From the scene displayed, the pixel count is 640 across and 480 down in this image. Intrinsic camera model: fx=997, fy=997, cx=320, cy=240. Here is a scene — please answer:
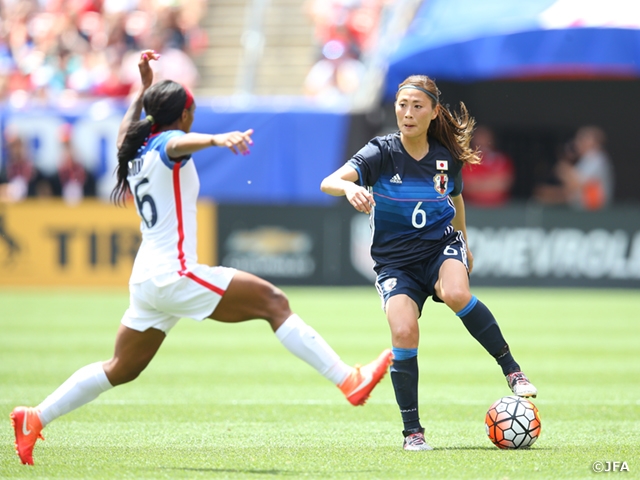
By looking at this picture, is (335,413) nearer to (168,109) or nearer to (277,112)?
(168,109)

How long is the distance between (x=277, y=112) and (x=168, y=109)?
42.7 ft

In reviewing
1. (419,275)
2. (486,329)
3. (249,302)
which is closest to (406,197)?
(419,275)

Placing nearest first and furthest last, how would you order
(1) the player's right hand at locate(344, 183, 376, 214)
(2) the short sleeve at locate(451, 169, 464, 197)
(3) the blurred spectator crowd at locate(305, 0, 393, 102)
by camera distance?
(1) the player's right hand at locate(344, 183, 376, 214), (2) the short sleeve at locate(451, 169, 464, 197), (3) the blurred spectator crowd at locate(305, 0, 393, 102)

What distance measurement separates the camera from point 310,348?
6004mm

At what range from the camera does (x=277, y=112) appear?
61.9 ft

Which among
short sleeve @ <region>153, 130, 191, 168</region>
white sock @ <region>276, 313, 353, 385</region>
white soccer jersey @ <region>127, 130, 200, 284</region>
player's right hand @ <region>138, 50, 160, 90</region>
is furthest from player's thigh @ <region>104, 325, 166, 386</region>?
player's right hand @ <region>138, 50, 160, 90</region>

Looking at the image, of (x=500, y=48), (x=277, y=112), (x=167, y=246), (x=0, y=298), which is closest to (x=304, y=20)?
(x=277, y=112)

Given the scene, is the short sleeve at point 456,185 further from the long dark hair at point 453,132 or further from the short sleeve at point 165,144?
the short sleeve at point 165,144

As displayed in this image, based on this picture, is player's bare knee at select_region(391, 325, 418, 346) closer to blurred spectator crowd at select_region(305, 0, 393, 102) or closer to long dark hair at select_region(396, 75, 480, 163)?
long dark hair at select_region(396, 75, 480, 163)

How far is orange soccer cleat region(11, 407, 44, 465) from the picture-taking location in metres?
5.60

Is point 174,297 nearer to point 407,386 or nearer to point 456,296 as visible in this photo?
point 407,386

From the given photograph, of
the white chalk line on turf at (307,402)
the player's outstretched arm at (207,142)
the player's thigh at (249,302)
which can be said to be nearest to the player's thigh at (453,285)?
the player's thigh at (249,302)

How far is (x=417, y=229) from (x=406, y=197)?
218 mm

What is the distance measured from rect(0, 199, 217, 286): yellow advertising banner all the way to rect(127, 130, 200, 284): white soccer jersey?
12357 mm
